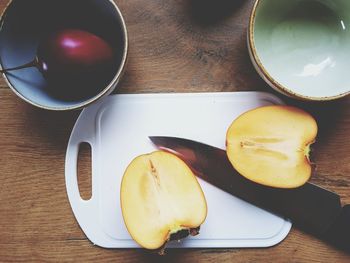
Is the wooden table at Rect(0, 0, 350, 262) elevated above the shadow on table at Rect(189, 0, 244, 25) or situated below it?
below

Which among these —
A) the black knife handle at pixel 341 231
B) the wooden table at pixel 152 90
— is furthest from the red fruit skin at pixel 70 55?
the black knife handle at pixel 341 231

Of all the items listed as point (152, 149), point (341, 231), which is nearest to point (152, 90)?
point (152, 149)

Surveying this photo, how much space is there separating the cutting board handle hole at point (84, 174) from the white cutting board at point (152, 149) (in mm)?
10

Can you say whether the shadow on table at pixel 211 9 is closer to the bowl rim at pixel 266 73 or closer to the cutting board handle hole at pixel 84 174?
the bowl rim at pixel 266 73

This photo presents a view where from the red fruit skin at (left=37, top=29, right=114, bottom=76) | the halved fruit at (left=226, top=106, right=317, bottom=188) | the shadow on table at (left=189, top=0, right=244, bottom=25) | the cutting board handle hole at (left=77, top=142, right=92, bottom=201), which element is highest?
the shadow on table at (left=189, top=0, right=244, bottom=25)

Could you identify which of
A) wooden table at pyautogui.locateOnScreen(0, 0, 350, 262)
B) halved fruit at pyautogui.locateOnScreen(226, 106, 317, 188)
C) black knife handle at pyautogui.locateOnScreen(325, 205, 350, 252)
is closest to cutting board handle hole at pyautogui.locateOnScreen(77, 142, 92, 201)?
wooden table at pyautogui.locateOnScreen(0, 0, 350, 262)

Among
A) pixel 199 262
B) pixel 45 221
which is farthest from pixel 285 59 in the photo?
pixel 45 221

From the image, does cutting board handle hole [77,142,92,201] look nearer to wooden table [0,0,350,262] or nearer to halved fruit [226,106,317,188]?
wooden table [0,0,350,262]

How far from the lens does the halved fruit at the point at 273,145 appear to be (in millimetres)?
729

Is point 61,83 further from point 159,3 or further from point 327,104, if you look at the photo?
point 327,104

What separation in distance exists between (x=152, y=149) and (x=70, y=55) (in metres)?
0.20

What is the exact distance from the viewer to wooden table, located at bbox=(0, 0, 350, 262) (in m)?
0.78

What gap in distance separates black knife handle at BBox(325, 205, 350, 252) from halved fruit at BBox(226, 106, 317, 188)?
0.09 metres

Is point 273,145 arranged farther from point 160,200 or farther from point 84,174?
point 84,174
